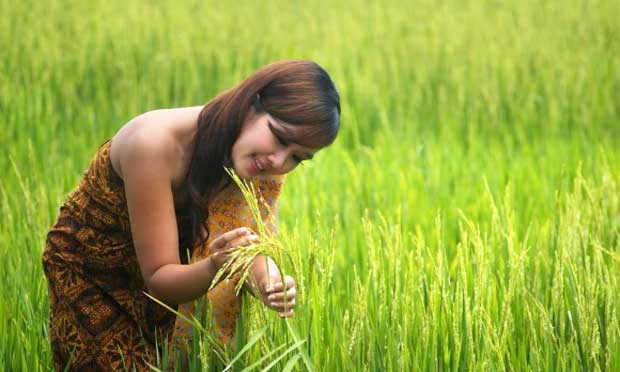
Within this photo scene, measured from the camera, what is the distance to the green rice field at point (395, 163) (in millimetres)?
2201

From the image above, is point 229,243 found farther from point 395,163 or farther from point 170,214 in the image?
point 395,163

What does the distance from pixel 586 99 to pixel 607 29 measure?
1454 millimetres

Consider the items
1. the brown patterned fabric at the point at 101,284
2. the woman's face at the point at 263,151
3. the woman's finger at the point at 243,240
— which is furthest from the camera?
the brown patterned fabric at the point at 101,284

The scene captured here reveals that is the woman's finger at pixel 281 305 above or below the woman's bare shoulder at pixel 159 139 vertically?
below

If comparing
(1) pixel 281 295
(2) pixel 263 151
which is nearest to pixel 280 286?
(1) pixel 281 295

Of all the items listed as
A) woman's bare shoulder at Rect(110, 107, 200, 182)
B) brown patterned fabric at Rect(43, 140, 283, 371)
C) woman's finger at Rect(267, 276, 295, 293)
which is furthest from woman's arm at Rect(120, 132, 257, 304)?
woman's finger at Rect(267, 276, 295, 293)

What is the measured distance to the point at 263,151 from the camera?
2.13 meters

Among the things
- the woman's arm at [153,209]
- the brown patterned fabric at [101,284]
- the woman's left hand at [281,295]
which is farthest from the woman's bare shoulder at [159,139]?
the woman's left hand at [281,295]

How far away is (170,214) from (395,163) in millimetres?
2236

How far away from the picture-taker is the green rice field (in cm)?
220

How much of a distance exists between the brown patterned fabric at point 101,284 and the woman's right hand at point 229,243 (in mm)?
337

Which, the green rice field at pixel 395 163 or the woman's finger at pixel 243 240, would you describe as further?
the green rice field at pixel 395 163

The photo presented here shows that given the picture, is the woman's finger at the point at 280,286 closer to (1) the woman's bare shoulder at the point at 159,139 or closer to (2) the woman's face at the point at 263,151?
(2) the woman's face at the point at 263,151

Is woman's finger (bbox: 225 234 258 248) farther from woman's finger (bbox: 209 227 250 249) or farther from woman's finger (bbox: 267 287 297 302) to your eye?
woman's finger (bbox: 267 287 297 302)
